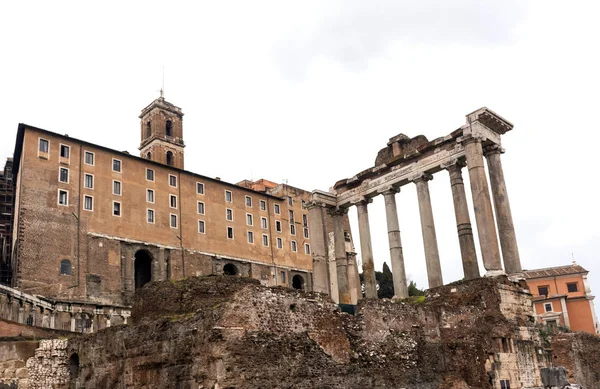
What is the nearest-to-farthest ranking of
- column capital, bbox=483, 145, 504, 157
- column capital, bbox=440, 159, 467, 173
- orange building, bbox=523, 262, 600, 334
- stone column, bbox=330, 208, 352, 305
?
column capital, bbox=483, 145, 504, 157 < column capital, bbox=440, 159, 467, 173 < stone column, bbox=330, 208, 352, 305 < orange building, bbox=523, 262, 600, 334

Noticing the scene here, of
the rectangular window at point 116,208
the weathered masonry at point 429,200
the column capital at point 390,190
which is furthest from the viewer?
the rectangular window at point 116,208

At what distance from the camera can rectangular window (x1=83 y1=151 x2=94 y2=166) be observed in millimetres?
44100

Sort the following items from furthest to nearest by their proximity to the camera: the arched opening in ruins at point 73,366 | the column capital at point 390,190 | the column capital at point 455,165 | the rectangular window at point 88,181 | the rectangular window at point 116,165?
the rectangular window at point 116,165 → the rectangular window at point 88,181 → the column capital at point 390,190 → the column capital at point 455,165 → the arched opening in ruins at point 73,366

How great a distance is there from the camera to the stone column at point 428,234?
26344 mm

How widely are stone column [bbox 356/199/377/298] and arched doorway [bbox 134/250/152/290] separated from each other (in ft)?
75.5

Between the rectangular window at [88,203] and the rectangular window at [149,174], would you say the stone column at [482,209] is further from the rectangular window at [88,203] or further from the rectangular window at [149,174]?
the rectangular window at [149,174]

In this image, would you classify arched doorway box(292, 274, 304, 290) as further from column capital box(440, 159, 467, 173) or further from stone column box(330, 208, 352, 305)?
column capital box(440, 159, 467, 173)

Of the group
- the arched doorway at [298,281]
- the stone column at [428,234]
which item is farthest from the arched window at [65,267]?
the stone column at [428,234]

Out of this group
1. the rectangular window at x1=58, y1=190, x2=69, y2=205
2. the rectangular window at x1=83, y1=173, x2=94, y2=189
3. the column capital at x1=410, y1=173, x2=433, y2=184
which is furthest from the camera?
the rectangular window at x1=83, y1=173, x2=94, y2=189

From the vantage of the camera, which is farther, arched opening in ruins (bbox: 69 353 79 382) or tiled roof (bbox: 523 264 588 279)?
tiled roof (bbox: 523 264 588 279)

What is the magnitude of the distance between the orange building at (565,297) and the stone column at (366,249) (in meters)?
28.1

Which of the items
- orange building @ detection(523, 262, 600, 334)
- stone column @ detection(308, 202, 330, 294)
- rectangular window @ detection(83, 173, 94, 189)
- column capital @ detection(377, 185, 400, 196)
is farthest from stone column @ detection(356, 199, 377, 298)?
orange building @ detection(523, 262, 600, 334)

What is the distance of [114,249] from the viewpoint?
43594 millimetres

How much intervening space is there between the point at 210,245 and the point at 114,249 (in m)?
9.46
